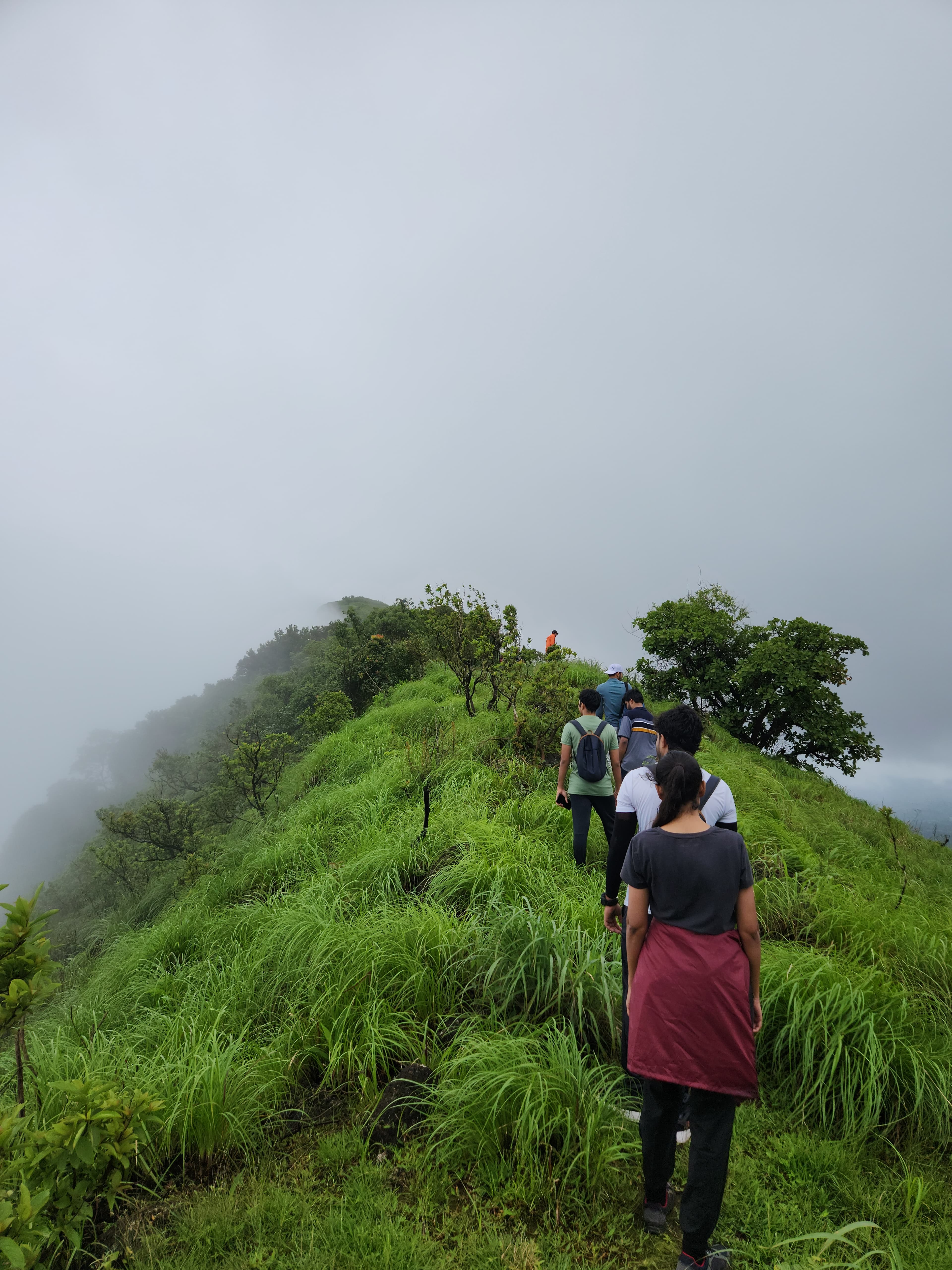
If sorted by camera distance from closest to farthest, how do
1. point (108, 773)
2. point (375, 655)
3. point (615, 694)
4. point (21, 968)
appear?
point (21, 968), point (615, 694), point (375, 655), point (108, 773)

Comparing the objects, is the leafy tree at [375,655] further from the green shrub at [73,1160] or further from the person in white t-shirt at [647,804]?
the green shrub at [73,1160]

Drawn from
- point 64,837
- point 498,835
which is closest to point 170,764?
point 498,835

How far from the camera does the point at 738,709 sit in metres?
14.2

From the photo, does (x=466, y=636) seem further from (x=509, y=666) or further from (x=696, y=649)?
(x=696, y=649)

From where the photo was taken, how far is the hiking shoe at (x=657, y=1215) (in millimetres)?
1998

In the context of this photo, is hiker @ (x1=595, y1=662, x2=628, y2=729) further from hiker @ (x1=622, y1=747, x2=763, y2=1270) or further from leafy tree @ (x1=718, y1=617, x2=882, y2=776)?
leafy tree @ (x1=718, y1=617, x2=882, y2=776)

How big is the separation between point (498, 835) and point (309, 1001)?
207 centimetres

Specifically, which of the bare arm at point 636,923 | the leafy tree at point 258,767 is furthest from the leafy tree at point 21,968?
the leafy tree at point 258,767

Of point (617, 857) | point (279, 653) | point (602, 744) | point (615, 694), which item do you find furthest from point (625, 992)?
point (279, 653)

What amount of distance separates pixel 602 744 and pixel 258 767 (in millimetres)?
7661

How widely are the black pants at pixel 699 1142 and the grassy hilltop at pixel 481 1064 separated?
275 millimetres

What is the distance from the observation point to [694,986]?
5.80 ft

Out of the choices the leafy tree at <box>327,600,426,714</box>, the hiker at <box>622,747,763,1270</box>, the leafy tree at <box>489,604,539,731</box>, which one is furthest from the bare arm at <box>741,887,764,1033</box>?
the leafy tree at <box>327,600,426,714</box>

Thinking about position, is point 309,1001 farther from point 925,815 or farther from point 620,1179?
point 925,815
